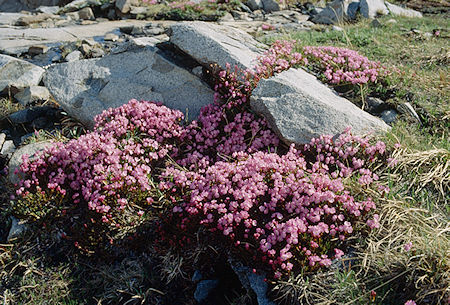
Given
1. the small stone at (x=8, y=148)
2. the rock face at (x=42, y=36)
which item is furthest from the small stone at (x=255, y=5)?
the small stone at (x=8, y=148)

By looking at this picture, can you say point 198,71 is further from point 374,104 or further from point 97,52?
point 97,52

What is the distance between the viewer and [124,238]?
4.85 meters

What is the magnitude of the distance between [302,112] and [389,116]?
1688 millimetres

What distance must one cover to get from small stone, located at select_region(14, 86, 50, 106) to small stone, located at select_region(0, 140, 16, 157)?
4.10 ft

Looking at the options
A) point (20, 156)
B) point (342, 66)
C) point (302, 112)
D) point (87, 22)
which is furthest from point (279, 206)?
point (87, 22)

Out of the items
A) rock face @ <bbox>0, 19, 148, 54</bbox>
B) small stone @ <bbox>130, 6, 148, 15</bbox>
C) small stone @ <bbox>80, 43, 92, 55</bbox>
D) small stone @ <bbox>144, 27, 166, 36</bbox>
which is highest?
small stone @ <bbox>80, 43, 92, 55</bbox>

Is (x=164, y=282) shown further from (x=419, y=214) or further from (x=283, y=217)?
(x=419, y=214)

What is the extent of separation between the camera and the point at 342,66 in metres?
7.25

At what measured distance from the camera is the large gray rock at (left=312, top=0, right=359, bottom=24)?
13391mm

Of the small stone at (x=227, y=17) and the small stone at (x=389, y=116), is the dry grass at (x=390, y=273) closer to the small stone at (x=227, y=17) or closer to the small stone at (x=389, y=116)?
the small stone at (x=389, y=116)

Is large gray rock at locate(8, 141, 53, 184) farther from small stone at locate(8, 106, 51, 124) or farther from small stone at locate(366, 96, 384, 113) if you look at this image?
small stone at locate(366, 96, 384, 113)

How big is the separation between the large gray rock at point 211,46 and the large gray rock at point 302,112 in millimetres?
919

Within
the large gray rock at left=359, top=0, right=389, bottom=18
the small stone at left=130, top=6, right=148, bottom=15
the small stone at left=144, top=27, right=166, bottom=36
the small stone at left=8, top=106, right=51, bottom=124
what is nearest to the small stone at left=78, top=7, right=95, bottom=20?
the small stone at left=130, top=6, right=148, bottom=15

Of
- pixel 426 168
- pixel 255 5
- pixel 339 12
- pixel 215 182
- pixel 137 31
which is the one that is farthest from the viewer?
pixel 255 5
